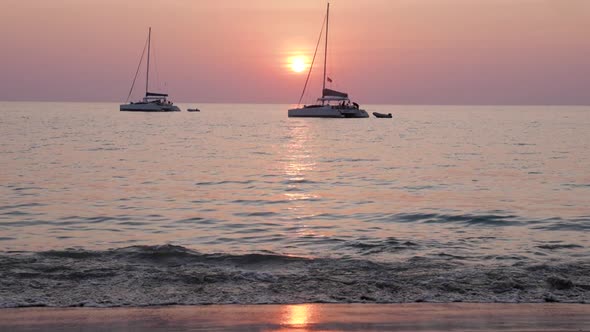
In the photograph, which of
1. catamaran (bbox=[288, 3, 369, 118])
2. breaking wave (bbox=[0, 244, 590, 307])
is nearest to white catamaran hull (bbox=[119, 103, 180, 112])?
catamaran (bbox=[288, 3, 369, 118])

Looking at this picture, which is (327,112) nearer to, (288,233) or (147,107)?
(147,107)

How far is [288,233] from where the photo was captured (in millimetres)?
16344

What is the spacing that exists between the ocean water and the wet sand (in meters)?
0.51

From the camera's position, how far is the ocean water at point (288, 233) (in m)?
10.1

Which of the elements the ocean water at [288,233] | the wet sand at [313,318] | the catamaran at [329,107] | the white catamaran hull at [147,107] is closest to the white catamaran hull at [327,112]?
the catamaran at [329,107]

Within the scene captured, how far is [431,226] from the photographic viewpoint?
1758 centimetres

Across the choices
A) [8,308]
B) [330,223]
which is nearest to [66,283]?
[8,308]

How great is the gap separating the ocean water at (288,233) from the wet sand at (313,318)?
1.68 ft

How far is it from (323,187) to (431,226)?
10.0 meters

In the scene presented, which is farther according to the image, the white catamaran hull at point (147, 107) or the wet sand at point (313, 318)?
the white catamaran hull at point (147, 107)

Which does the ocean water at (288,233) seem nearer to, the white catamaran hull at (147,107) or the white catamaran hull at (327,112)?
the white catamaran hull at (327,112)

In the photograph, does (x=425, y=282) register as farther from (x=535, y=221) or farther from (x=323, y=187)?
(x=323, y=187)

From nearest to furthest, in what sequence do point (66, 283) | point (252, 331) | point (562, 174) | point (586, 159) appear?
point (252, 331) < point (66, 283) < point (562, 174) < point (586, 159)

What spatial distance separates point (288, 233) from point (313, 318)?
8174 mm
